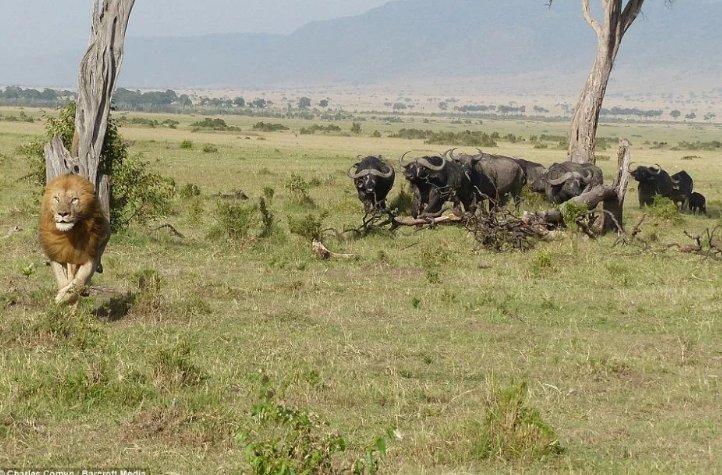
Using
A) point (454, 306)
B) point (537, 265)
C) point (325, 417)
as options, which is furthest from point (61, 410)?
point (537, 265)

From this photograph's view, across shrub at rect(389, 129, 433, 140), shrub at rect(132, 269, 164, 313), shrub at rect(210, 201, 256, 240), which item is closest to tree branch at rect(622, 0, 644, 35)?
shrub at rect(210, 201, 256, 240)

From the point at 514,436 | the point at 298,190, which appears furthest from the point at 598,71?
the point at 514,436

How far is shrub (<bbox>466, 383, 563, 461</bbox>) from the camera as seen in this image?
694 centimetres

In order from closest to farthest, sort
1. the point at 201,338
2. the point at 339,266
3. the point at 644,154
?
the point at 201,338
the point at 339,266
the point at 644,154

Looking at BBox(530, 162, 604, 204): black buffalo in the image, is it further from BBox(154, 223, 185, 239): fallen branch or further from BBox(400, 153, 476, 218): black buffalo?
BBox(154, 223, 185, 239): fallen branch

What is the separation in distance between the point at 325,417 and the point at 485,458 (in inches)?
52.7

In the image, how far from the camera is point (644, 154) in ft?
189

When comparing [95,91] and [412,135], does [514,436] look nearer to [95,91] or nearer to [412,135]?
[95,91]

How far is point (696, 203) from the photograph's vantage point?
81.2ft

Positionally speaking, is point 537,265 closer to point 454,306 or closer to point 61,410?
point 454,306

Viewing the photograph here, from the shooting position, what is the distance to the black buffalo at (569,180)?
835 inches

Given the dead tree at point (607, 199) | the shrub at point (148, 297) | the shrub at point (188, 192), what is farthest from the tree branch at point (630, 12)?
the shrub at point (148, 297)

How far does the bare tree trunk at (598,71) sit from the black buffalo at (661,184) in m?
1.28

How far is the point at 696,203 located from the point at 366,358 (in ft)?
55.1
